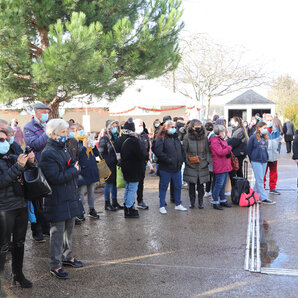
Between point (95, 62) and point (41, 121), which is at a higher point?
point (95, 62)

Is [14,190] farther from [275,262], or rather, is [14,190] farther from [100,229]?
[275,262]

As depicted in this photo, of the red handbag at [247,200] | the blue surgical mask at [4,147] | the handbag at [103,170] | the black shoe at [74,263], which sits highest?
the blue surgical mask at [4,147]

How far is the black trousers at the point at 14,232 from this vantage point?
351 centimetres

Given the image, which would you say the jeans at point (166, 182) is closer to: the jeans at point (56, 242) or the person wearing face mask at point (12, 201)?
the jeans at point (56, 242)

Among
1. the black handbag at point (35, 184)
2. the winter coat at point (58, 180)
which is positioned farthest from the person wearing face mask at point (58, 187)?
the black handbag at point (35, 184)

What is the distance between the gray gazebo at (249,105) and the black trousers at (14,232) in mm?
30651

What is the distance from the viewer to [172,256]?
4.65 metres

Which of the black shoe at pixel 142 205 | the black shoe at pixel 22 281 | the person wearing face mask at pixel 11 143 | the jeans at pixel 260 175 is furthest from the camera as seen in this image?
the jeans at pixel 260 175

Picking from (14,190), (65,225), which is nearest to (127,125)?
(65,225)

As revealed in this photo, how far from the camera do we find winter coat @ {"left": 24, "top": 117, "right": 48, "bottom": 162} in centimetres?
519

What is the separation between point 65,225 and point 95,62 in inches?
172

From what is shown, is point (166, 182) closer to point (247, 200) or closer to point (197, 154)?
point (197, 154)

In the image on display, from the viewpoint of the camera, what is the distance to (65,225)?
13.8 ft

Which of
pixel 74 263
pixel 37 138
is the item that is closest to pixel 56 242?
pixel 74 263
